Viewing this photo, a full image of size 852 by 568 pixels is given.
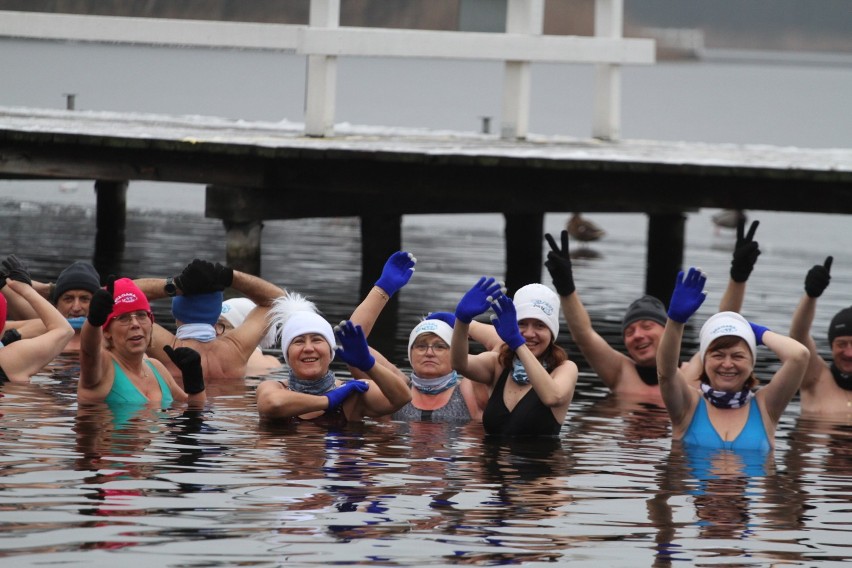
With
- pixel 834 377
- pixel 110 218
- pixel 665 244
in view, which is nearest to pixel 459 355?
pixel 834 377

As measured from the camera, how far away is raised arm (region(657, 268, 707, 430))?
880cm

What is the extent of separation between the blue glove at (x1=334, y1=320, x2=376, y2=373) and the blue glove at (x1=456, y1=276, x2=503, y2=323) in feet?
2.07

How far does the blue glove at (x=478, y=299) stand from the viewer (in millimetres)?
9352

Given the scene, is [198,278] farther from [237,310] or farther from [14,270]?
[237,310]

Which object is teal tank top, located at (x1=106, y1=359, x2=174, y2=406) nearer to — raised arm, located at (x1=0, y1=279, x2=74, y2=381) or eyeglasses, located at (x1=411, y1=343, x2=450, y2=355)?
raised arm, located at (x1=0, y1=279, x2=74, y2=381)

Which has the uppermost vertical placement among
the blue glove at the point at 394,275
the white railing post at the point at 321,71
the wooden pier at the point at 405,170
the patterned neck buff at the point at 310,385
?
the white railing post at the point at 321,71

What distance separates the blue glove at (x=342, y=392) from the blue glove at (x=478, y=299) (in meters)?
0.95

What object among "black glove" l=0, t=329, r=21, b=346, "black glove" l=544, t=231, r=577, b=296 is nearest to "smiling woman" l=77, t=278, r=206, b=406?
"black glove" l=0, t=329, r=21, b=346

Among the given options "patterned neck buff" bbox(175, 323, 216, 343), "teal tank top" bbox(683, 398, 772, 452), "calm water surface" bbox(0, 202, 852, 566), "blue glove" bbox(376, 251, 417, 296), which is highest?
"blue glove" bbox(376, 251, 417, 296)

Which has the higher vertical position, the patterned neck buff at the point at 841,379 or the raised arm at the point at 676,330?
the raised arm at the point at 676,330

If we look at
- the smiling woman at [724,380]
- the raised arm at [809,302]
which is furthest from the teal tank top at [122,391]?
the raised arm at [809,302]

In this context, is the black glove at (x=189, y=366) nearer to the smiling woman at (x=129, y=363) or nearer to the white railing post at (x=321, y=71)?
the smiling woman at (x=129, y=363)

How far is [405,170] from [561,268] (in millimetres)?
6124

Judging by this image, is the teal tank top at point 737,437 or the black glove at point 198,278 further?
the black glove at point 198,278
